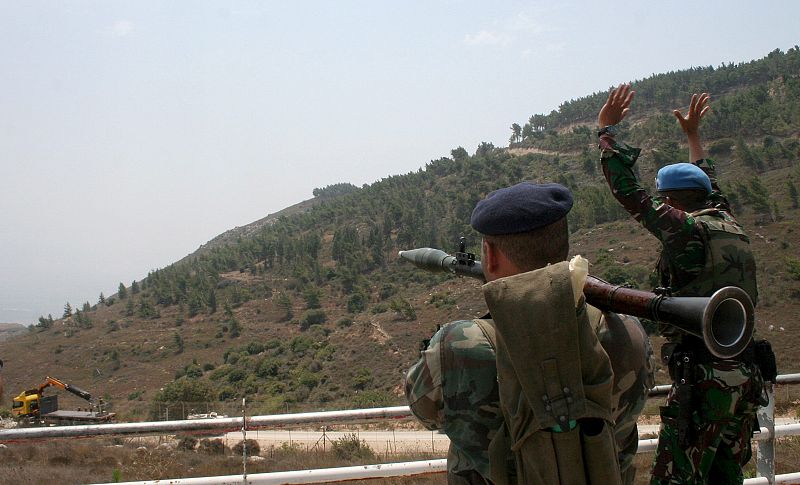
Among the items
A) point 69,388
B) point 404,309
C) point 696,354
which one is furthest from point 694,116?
point 404,309

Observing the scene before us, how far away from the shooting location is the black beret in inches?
70.7

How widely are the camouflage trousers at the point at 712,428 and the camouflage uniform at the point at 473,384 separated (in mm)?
1154

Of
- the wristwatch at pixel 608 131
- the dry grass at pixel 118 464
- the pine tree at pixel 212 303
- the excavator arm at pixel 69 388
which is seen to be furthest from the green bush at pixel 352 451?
the pine tree at pixel 212 303

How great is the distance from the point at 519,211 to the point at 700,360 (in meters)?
1.62

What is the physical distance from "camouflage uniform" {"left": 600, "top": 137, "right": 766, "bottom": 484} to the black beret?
1.19 m

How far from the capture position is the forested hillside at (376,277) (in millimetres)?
42312

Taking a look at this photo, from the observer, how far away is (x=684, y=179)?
3246mm

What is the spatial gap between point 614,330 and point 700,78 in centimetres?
10639

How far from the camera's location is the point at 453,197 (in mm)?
79438

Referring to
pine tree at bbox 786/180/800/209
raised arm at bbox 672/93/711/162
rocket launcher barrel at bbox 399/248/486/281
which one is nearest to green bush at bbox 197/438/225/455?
rocket launcher barrel at bbox 399/248/486/281

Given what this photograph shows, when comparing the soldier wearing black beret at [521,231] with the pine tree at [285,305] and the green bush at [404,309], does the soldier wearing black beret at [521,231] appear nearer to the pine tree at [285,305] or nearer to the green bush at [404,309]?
the green bush at [404,309]

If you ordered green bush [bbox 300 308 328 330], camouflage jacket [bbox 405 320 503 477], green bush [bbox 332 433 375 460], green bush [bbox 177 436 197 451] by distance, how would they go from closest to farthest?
camouflage jacket [bbox 405 320 503 477], green bush [bbox 332 433 375 460], green bush [bbox 177 436 197 451], green bush [bbox 300 308 328 330]

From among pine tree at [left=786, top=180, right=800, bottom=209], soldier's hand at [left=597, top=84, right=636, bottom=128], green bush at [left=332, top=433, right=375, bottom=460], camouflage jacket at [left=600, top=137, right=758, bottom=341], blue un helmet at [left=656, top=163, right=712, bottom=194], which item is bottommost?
green bush at [left=332, top=433, right=375, bottom=460]

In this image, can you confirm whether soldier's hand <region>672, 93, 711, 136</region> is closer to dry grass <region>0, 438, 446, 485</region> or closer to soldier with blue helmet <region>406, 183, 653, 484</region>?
soldier with blue helmet <region>406, 183, 653, 484</region>
